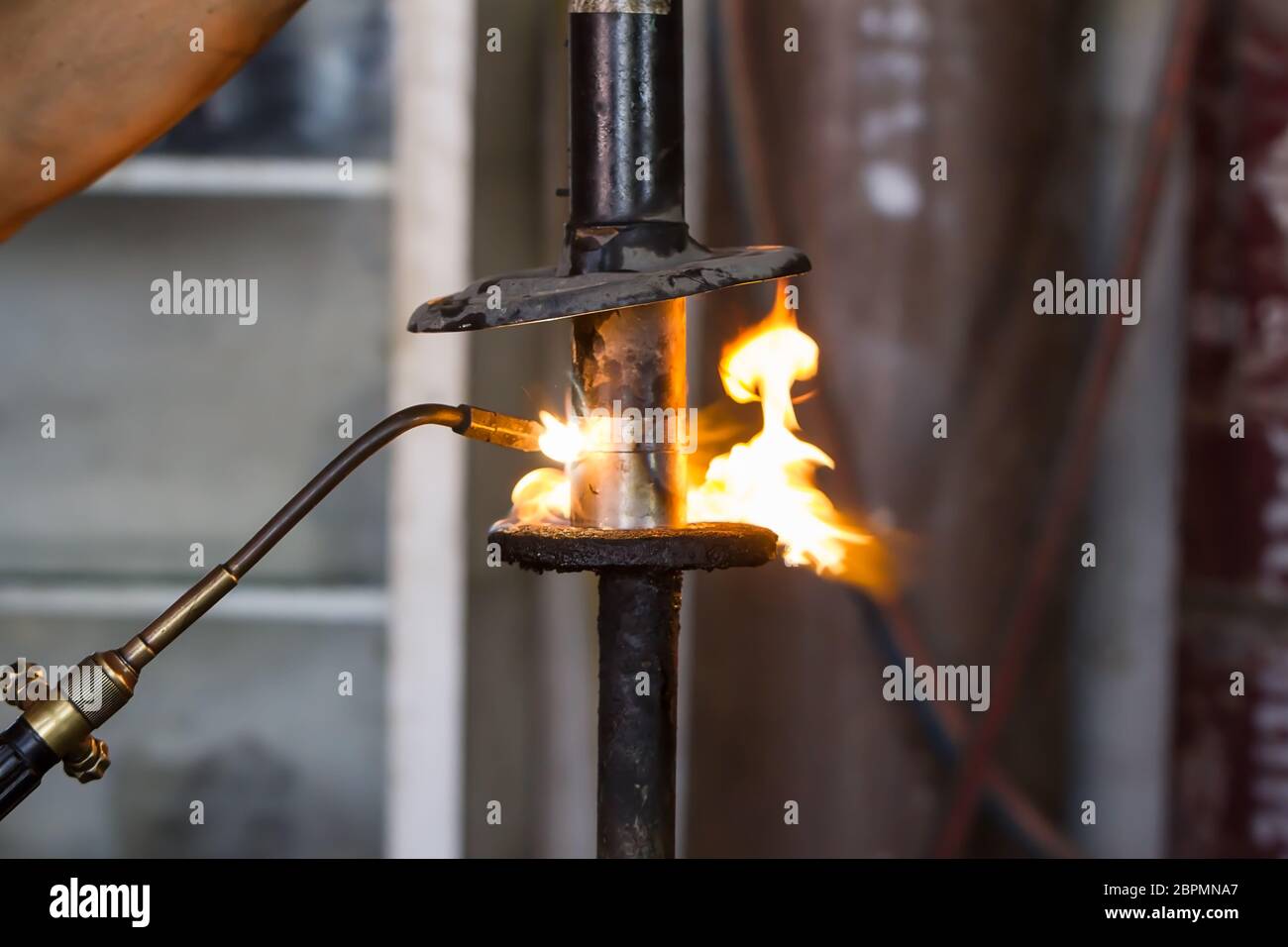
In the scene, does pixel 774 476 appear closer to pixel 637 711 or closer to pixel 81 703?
pixel 637 711

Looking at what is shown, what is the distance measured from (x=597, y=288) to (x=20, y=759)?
0.88 ft

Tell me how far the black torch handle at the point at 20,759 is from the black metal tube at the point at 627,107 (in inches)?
10.6

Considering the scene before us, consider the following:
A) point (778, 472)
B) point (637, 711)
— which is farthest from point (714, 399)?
point (637, 711)

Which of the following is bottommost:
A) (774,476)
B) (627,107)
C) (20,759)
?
(20,759)

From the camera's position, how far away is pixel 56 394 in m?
1.29

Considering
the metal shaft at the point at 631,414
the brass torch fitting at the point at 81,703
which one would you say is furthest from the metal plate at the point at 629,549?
the brass torch fitting at the point at 81,703

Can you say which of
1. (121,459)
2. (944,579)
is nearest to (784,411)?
(944,579)

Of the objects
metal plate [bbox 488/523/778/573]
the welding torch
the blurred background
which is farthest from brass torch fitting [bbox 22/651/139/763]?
the blurred background

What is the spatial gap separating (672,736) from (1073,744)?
94 cm

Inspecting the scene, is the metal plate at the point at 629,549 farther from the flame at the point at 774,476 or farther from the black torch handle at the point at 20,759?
the black torch handle at the point at 20,759

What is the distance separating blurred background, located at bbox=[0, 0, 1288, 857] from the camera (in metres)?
1.12

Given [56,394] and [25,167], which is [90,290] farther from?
[25,167]

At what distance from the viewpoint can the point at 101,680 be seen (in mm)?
458

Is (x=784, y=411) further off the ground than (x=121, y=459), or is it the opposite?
(x=121, y=459)
